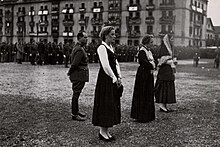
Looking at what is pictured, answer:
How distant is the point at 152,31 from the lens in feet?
169

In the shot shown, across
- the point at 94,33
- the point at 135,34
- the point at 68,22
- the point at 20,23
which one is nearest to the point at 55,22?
the point at 68,22

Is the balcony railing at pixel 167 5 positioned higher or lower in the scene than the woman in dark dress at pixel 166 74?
higher

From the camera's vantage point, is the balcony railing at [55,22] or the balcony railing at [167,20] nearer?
the balcony railing at [167,20]

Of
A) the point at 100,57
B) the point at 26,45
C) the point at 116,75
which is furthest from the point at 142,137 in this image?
the point at 26,45

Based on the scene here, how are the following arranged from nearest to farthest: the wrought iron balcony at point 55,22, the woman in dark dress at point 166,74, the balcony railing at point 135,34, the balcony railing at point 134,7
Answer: the woman in dark dress at point 166,74 → the balcony railing at point 135,34 → the balcony railing at point 134,7 → the wrought iron balcony at point 55,22

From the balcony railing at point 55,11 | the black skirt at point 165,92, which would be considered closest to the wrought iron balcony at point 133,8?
the balcony railing at point 55,11

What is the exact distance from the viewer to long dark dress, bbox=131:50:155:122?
20.2ft

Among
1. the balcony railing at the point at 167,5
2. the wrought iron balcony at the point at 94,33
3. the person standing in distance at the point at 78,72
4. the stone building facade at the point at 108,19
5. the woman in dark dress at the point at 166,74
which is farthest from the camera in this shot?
the wrought iron balcony at the point at 94,33

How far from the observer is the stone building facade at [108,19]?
166 ft

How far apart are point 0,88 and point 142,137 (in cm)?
656

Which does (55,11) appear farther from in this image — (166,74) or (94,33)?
(166,74)

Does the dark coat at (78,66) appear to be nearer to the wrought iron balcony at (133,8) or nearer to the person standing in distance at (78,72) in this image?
the person standing in distance at (78,72)

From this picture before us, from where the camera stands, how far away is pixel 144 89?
6223 mm

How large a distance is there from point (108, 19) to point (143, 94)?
50.2 metres
